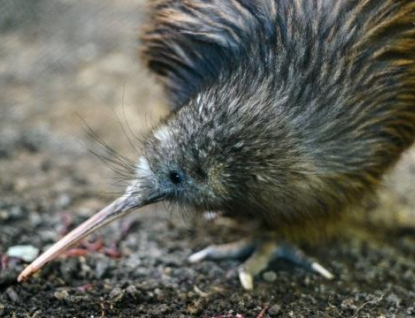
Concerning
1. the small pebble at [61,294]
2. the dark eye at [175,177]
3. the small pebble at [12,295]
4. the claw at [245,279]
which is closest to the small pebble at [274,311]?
the claw at [245,279]

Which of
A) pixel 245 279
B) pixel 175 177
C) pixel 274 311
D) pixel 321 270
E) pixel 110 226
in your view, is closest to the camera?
pixel 274 311

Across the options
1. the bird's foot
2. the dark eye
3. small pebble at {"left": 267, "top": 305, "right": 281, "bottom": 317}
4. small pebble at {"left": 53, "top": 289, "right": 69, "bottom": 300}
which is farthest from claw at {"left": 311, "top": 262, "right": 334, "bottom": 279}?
small pebble at {"left": 53, "top": 289, "right": 69, "bottom": 300}

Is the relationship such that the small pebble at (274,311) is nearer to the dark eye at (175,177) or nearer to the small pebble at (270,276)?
the small pebble at (270,276)

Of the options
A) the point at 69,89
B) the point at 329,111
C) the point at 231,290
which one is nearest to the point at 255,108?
the point at 329,111

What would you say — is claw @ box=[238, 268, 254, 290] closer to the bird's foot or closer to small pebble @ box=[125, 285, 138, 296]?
the bird's foot

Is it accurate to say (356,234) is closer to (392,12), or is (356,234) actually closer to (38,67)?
(392,12)

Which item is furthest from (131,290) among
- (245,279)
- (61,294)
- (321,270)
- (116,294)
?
(321,270)

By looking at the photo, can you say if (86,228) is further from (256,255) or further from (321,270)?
(321,270)
